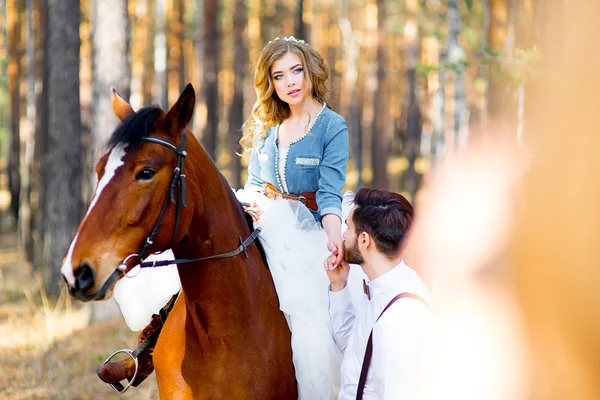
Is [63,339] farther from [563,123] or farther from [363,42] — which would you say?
[363,42]

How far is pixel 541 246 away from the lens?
59 centimetres

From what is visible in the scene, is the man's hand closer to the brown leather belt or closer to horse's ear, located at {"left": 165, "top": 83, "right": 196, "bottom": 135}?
the brown leather belt

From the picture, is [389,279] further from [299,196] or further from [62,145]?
[62,145]

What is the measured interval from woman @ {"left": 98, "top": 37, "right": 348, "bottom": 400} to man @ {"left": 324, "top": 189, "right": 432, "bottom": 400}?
288mm

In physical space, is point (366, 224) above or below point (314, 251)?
above

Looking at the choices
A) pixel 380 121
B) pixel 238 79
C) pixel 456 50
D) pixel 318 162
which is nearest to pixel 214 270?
pixel 318 162

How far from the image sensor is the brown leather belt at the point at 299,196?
4250mm

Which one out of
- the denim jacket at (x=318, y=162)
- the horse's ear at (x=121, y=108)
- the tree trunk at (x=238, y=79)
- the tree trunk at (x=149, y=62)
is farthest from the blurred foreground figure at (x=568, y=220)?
the tree trunk at (x=149, y=62)

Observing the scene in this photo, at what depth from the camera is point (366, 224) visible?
10.8 ft

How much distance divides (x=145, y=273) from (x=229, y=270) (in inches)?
37.5

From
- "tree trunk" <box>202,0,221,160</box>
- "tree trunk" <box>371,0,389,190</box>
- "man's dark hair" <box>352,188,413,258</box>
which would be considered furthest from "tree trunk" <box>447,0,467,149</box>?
"man's dark hair" <box>352,188,413,258</box>

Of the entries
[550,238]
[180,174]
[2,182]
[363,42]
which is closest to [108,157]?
[180,174]

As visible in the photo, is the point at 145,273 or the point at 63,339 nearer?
the point at 145,273

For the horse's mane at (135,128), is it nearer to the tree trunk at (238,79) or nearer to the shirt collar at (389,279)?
the shirt collar at (389,279)
